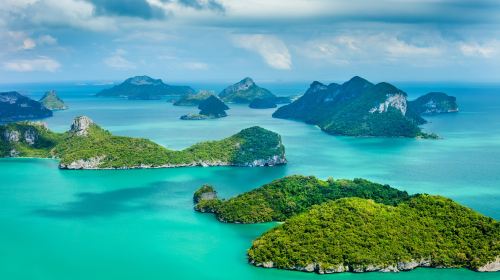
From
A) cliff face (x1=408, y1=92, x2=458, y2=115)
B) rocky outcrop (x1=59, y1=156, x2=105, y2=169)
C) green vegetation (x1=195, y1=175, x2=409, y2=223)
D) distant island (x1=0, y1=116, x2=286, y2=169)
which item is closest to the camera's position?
green vegetation (x1=195, y1=175, x2=409, y2=223)

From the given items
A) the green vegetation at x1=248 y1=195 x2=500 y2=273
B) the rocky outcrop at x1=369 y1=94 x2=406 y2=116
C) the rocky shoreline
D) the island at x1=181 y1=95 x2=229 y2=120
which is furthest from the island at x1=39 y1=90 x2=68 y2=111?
the rocky shoreline

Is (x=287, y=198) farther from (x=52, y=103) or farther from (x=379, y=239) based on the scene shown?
(x=52, y=103)

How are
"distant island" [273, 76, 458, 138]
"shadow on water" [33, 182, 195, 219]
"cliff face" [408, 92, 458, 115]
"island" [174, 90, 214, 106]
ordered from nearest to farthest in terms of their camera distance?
"shadow on water" [33, 182, 195, 219] < "distant island" [273, 76, 458, 138] < "cliff face" [408, 92, 458, 115] < "island" [174, 90, 214, 106]

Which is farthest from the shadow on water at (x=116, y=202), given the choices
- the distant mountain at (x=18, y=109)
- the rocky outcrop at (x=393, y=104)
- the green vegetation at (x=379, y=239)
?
the distant mountain at (x=18, y=109)

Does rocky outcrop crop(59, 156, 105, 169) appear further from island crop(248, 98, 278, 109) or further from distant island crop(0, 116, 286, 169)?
island crop(248, 98, 278, 109)

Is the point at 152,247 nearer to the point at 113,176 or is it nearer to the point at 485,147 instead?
the point at 113,176

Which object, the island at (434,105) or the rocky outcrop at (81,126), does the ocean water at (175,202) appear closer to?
the rocky outcrop at (81,126)
